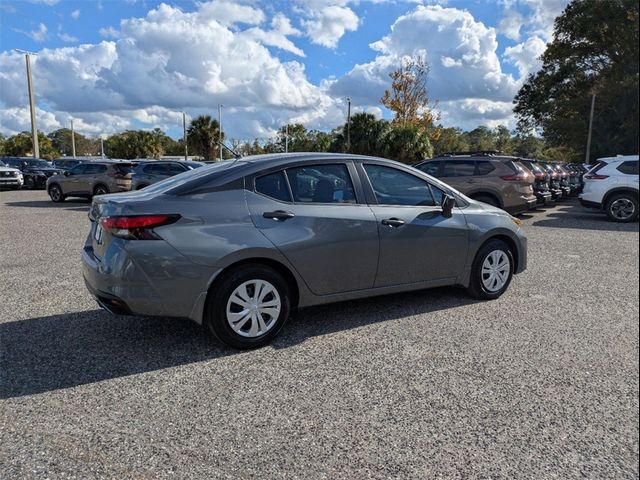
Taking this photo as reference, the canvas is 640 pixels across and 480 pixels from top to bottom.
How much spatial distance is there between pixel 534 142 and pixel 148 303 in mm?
19220

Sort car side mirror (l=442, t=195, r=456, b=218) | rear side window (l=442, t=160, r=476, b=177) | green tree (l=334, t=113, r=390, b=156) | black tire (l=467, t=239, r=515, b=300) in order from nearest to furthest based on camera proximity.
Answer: car side mirror (l=442, t=195, r=456, b=218) → black tire (l=467, t=239, r=515, b=300) → rear side window (l=442, t=160, r=476, b=177) → green tree (l=334, t=113, r=390, b=156)

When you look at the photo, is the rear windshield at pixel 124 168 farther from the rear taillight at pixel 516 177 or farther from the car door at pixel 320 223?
the car door at pixel 320 223

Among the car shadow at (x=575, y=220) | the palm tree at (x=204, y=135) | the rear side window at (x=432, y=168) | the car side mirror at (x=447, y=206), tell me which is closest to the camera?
the car side mirror at (x=447, y=206)

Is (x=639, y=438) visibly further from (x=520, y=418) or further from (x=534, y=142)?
(x=534, y=142)

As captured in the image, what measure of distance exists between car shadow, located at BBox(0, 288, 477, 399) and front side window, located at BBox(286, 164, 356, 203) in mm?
1162

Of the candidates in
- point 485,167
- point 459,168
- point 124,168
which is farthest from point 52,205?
point 485,167

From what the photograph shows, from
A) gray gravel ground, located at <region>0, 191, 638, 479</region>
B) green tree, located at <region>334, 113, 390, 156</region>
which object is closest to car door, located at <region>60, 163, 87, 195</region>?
gray gravel ground, located at <region>0, 191, 638, 479</region>

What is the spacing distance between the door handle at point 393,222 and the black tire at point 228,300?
1.09 meters

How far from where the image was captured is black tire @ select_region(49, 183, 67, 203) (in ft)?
56.0

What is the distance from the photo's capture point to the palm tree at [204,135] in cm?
4762

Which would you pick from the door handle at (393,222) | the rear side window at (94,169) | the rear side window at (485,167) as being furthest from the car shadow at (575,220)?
the rear side window at (94,169)

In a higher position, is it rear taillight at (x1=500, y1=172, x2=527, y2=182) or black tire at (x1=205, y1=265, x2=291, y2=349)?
rear taillight at (x1=500, y1=172, x2=527, y2=182)

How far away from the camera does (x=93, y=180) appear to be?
16516 mm

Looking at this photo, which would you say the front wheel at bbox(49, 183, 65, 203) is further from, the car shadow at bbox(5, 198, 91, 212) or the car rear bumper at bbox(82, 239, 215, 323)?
the car rear bumper at bbox(82, 239, 215, 323)
